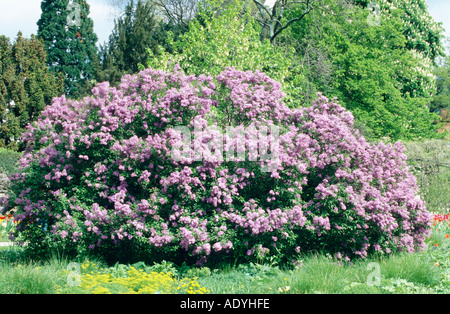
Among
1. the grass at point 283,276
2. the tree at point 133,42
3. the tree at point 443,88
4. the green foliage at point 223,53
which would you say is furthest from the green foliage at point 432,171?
the tree at point 443,88

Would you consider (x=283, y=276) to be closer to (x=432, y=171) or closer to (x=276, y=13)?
(x=432, y=171)

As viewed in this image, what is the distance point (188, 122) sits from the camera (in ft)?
22.4

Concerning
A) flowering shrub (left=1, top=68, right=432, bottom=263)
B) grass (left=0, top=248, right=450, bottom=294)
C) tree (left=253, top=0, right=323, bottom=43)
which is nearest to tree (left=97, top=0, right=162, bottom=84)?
tree (left=253, top=0, right=323, bottom=43)

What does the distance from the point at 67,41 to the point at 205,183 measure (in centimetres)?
2655

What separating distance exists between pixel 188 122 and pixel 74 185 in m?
2.09

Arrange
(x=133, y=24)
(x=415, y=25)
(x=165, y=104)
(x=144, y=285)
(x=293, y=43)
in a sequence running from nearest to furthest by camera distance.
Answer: (x=144, y=285)
(x=165, y=104)
(x=293, y=43)
(x=133, y=24)
(x=415, y=25)

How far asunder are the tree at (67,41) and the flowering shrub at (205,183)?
72.2 feet

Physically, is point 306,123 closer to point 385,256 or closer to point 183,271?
point 385,256

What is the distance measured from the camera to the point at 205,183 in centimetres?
648

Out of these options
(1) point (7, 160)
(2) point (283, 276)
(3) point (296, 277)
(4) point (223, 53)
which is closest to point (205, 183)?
(2) point (283, 276)

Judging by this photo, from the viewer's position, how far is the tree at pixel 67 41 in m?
28.1

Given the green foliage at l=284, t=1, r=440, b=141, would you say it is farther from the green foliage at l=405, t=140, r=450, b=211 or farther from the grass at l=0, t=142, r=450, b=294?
the grass at l=0, t=142, r=450, b=294

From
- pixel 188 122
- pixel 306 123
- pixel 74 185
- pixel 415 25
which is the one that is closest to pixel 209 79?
pixel 188 122

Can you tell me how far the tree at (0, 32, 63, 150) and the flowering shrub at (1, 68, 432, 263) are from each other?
12870mm
